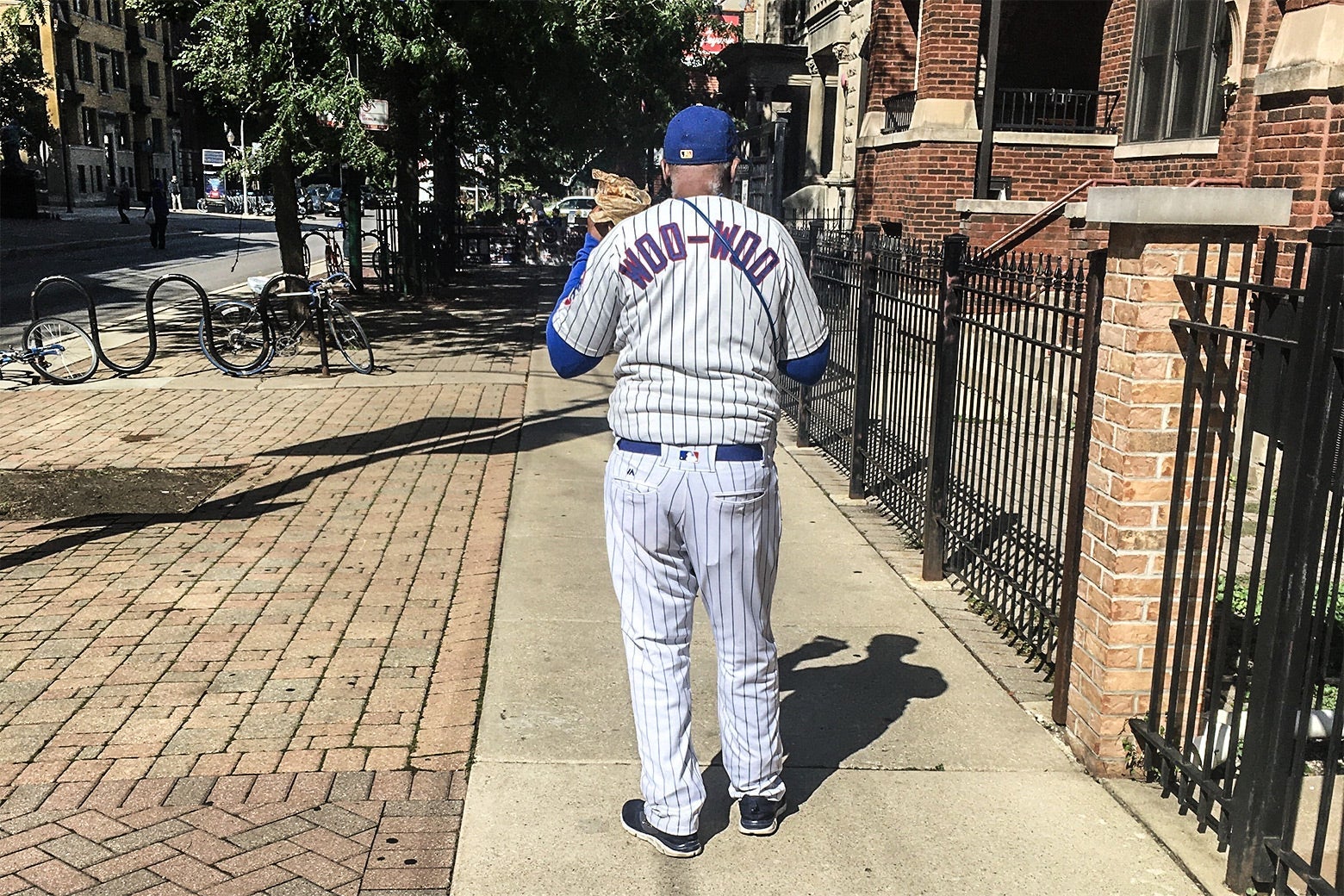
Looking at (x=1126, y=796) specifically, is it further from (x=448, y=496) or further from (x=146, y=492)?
(x=146, y=492)

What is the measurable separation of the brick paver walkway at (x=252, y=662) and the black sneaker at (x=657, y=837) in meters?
0.52

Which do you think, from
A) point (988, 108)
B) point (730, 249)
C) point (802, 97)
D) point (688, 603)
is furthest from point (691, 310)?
point (802, 97)

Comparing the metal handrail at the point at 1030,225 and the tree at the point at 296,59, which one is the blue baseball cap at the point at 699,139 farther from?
the tree at the point at 296,59

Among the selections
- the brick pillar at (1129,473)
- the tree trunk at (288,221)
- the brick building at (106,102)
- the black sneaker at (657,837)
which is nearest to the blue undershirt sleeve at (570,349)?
the black sneaker at (657,837)

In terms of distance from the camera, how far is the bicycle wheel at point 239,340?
12352mm

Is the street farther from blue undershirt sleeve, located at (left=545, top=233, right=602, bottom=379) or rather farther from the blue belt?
the blue belt

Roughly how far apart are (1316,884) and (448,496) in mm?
5551

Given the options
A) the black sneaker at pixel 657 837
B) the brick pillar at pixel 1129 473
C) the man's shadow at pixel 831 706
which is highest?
the brick pillar at pixel 1129 473

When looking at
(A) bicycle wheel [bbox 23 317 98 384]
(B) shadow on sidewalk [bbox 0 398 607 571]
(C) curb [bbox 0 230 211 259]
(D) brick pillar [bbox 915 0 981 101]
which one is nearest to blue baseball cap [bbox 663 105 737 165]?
(B) shadow on sidewalk [bbox 0 398 607 571]

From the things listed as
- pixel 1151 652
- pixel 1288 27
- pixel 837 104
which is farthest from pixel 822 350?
pixel 837 104

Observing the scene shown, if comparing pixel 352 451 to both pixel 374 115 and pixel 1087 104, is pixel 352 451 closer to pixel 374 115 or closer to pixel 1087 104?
pixel 374 115

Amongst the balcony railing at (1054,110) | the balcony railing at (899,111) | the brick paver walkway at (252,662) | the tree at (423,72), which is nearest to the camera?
the brick paver walkway at (252,662)

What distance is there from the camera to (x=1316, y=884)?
9.94ft

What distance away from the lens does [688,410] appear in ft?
10.4
